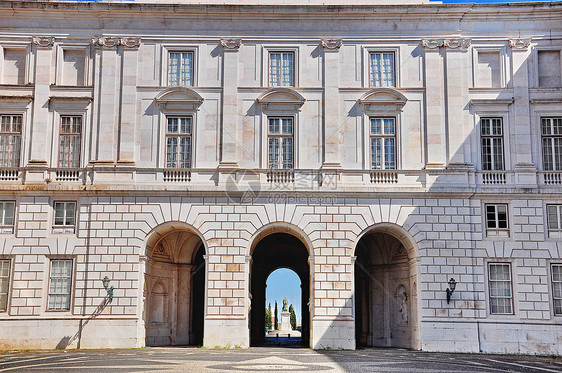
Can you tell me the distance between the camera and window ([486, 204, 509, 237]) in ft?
100

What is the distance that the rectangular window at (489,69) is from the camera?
1256 inches

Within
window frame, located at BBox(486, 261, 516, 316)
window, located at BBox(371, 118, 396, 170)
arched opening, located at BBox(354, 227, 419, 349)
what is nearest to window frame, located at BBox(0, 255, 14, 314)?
arched opening, located at BBox(354, 227, 419, 349)

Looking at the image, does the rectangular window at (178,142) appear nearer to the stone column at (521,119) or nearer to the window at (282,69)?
the window at (282,69)

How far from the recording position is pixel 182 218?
99.9ft

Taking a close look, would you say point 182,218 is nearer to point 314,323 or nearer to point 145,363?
point 314,323

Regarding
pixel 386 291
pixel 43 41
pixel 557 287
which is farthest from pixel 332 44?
pixel 557 287

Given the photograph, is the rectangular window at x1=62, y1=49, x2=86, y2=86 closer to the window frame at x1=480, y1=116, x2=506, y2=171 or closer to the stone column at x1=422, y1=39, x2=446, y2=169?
the stone column at x1=422, y1=39, x2=446, y2=169

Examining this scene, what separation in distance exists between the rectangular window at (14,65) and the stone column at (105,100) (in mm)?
3480

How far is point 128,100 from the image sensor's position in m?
31.4

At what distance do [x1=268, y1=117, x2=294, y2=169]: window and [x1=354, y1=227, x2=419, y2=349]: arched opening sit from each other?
518 centimetres

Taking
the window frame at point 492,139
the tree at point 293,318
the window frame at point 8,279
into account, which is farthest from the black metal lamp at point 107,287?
the tree at point 293,318

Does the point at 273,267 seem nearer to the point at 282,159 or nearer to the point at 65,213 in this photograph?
the point at 282,159

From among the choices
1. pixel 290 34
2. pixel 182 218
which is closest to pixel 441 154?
pixel 290 34

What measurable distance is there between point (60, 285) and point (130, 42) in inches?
443
